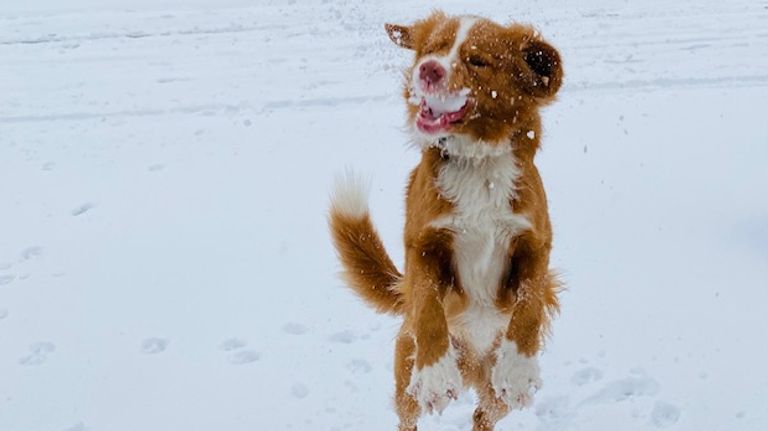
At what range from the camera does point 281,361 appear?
388 cm

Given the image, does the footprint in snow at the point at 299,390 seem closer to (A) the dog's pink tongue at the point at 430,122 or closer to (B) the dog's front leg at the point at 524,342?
(B) the dog's front leg at the point at 524,342

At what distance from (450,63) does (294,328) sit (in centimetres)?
195

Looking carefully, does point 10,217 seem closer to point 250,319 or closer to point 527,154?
point 250,319

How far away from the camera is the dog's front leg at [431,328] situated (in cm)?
257

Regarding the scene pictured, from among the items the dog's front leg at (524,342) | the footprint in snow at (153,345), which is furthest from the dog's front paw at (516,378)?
the footprint in snow at (153,345)

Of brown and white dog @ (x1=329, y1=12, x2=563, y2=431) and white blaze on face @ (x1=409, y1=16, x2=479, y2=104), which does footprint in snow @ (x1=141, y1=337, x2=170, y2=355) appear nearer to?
brown and white dog @ (x1=329, y1=12, x2=563, y2=431)

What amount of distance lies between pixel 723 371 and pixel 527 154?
5.08 feet

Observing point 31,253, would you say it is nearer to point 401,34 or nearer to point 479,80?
point 401,34

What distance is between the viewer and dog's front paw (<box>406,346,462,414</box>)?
2555 millimetres

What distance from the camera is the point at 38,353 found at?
13.1 ft

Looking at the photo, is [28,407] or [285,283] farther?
[285,283]

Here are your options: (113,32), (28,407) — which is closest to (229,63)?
(113,32)

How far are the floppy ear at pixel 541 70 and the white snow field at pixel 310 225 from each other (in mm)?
486

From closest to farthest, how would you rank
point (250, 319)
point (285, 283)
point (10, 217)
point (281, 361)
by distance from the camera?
1. point (281, 361)
2. point (250, 319)
3. point (285, 283)
4. point (10, 217)
